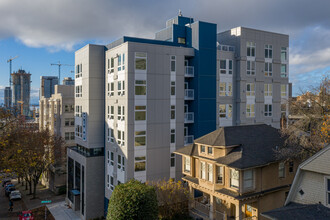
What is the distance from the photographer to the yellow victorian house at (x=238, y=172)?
20.5 metres

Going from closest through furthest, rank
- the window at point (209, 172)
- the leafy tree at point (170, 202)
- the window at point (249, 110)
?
the window at point (209, 172)
the leafy tree at point (170, 202)
the window at point (249, 110)

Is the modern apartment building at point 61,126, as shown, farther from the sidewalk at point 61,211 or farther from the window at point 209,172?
the window at point 209,172

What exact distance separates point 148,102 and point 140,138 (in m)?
3.73

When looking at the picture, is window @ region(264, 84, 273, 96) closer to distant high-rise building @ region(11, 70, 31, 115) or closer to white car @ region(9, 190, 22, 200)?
white car @ region(9, 190, 22, 200)

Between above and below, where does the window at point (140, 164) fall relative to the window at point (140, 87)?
below

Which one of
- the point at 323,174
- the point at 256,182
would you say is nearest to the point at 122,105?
the point at 256,182

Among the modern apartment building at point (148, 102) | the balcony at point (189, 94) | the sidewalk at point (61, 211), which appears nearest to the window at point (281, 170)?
the modern apartment building at point (148, 102)

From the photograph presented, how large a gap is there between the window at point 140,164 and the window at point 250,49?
721 inches

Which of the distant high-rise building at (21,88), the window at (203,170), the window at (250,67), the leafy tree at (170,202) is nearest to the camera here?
the window at (203,170)

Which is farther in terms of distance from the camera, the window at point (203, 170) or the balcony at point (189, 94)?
→ the balcony at point (189, 94)

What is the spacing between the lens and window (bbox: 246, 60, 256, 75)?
3338 cm

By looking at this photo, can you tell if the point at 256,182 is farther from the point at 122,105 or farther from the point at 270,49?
the point at 270,49

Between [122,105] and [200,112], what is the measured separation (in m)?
8.70

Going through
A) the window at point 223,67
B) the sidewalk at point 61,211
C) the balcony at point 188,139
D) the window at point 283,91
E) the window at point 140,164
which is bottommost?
the sidewalk at point 61,211
